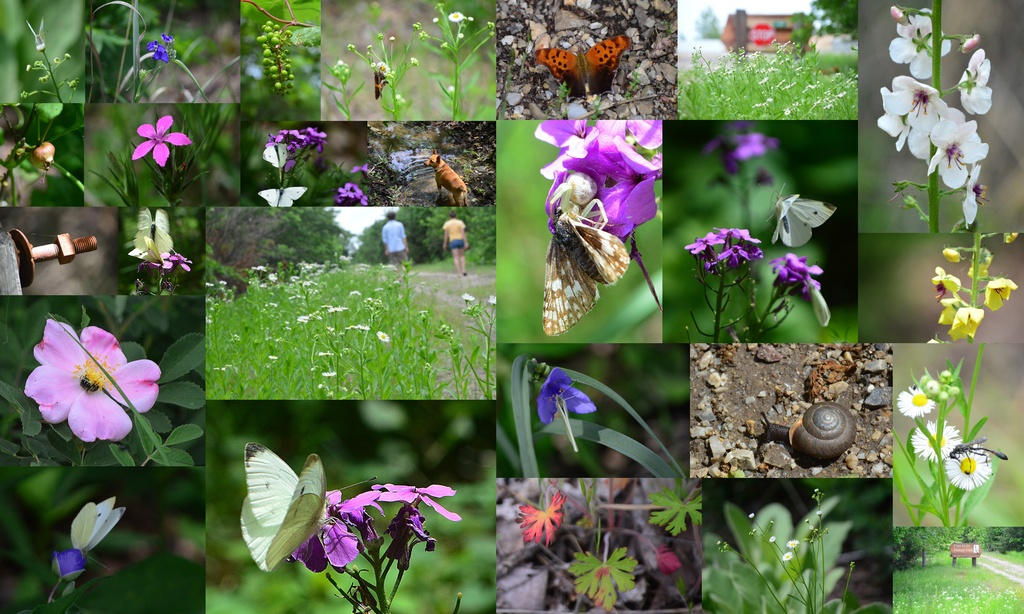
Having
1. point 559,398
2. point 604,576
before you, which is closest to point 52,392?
point 559,398

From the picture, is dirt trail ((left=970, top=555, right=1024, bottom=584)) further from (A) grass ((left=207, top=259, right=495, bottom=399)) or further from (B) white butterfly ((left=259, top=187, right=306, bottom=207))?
(B) white butterfly ((left=259, top=187, right=306, bottom=207))

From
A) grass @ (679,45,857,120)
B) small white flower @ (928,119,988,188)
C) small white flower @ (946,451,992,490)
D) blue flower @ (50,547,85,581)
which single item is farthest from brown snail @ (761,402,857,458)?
blue flower @ (50,547,85,581)

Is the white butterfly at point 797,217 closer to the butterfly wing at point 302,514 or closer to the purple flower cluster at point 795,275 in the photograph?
the purple flower cluster at point 795,275

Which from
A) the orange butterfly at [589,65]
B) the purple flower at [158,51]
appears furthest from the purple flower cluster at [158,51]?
the orange butterfly at [589,65]

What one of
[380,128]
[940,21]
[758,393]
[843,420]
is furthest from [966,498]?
[380,128]

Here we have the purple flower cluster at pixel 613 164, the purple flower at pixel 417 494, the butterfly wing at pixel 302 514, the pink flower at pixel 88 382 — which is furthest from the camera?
the pink flower at pixel 88 382

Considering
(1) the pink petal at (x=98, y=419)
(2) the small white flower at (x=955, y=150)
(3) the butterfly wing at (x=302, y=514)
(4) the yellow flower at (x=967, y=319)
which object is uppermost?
(2) the small white flower at (x=955, y=150)
